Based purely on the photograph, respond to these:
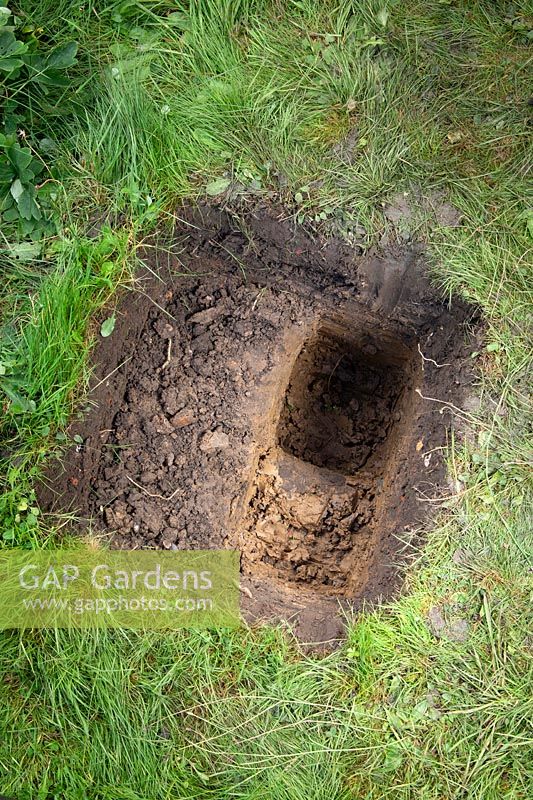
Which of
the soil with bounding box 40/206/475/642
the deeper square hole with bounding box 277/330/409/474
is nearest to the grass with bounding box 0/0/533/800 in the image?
the soil with bounding box 40/206/475/642

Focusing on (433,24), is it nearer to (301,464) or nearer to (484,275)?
(484,275)

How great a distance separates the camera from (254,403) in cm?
274

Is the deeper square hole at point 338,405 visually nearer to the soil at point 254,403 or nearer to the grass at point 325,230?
the soil at point 254,403

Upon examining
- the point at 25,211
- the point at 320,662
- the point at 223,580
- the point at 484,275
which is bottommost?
the point at 320,662

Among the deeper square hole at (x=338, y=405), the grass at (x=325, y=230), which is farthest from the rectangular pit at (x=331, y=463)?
the grass at (x=325, y=230)

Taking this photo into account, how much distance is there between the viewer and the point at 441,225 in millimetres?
2609

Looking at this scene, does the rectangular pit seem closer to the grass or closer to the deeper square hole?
the deeper square hole

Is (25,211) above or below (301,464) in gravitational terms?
above

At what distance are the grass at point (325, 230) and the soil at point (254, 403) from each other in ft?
0.31

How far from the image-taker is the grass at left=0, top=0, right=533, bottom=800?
249 centimetres

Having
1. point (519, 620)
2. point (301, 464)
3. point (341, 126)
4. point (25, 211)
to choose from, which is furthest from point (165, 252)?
point (519, 620)

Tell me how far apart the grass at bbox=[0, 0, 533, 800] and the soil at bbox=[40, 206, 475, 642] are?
9cm

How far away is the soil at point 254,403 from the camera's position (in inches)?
102

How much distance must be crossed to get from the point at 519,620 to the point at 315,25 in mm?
2222
